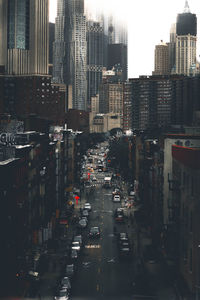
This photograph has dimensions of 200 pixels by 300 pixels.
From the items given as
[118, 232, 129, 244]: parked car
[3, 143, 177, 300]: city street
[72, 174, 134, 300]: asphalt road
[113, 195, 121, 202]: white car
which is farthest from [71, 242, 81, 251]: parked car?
[113, 195, 121, 202]: white car

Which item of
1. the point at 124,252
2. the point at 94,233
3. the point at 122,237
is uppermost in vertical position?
the point at 124,252

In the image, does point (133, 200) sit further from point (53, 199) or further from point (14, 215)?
point (14, 215)

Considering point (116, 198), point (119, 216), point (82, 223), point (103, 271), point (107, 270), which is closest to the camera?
point (103, 271)

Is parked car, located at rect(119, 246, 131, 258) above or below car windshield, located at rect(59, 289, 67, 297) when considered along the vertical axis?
below

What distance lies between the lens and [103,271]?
6569 cm

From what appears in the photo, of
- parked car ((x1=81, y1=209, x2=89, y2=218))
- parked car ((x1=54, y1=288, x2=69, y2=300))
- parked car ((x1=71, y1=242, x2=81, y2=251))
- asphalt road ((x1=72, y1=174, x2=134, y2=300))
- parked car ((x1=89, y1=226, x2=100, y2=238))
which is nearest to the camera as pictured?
parked car ((x1=54, y1=288, x2=69, y2=300))

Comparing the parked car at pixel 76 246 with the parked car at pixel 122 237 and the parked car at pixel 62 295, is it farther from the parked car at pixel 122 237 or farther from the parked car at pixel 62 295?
the parked car at pixel 62 295

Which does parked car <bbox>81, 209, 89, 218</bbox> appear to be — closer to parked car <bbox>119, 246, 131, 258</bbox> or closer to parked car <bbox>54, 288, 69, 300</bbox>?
parked car <bbox>119, 246, 131, 258</bbox>

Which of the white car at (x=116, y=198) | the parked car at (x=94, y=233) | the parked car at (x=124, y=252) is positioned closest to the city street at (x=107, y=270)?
the parked car at (x=124, y=252)

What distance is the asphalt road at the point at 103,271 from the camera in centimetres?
5634

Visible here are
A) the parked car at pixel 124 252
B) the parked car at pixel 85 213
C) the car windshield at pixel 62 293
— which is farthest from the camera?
the parked car at pixel 85 213

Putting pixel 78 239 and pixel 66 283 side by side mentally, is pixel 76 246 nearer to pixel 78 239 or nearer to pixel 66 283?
pixel 78 239

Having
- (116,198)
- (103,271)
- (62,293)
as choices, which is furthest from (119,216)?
(62,293)

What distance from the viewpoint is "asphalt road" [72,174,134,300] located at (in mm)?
56344
